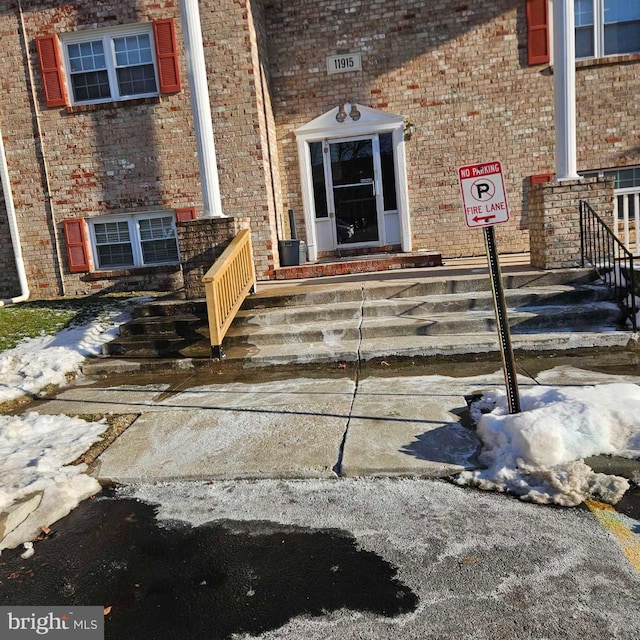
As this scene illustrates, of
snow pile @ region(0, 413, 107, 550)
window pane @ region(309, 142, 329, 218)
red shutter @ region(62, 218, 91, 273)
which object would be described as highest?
window pane @ region(309, 142, 329, 218)

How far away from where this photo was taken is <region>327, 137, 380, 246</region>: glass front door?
444 inches

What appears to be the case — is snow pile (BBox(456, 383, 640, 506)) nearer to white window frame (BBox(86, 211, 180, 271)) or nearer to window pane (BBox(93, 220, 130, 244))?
white window frame (BBox(86, 211, 180, 271))

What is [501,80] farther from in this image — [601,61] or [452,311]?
[452,311]

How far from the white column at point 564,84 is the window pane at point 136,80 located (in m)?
7.36

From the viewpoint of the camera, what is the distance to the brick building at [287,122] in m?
10.5

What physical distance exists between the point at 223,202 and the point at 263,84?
2457 mm

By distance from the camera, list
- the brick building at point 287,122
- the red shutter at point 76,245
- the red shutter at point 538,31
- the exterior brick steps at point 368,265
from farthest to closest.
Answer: the red shutter at point 76,245, the brick building at point 287,122, the red shutter at point 538,31, the exterior brick steps at point 368,265

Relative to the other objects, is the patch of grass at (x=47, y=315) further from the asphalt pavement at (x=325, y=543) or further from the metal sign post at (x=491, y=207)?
the metal sign post at (x=491, y=207)

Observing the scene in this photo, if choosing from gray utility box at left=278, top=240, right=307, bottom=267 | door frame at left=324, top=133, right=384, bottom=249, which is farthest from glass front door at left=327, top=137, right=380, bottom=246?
gray utility box at left=278, top=240, right=307, bottom=267

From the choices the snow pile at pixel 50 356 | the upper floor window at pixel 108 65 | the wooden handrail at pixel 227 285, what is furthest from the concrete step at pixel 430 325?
the upper floor window at pixel 108 65

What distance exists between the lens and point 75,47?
35.8ft

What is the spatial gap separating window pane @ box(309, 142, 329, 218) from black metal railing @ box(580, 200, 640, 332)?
5252 mm

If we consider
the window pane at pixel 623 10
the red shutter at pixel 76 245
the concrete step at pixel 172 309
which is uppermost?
the window pane at pixel 623 10

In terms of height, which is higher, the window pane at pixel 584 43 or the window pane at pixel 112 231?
the window pane at pixel 584 43
